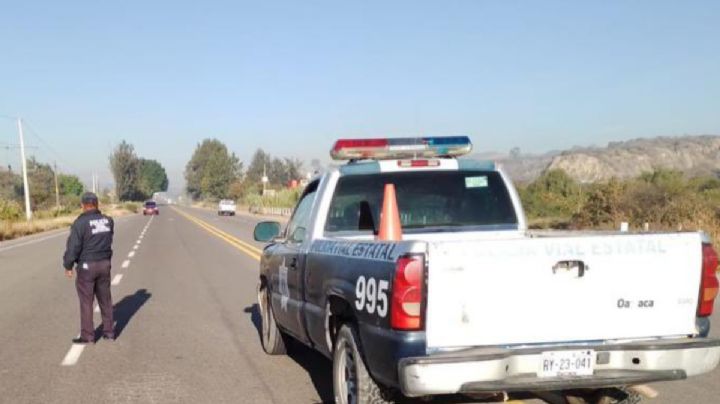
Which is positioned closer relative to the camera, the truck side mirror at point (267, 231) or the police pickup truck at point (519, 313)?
the police pickup truck at point (519, 313)

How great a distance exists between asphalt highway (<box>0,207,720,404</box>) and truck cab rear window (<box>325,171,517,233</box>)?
60.1 inches

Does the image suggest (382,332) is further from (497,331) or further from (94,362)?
(94,362)

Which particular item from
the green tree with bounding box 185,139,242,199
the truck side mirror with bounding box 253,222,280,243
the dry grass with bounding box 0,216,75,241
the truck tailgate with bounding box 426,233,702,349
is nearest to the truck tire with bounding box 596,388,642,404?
the truck tailgate with bounding box 426,233,702,349

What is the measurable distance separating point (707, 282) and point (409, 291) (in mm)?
1927

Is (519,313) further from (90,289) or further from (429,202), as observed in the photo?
(90,289)

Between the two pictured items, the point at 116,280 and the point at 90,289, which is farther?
the point at 116,280

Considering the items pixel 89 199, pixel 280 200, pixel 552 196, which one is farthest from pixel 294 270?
pixel 280 200

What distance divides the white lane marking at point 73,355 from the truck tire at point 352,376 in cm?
359

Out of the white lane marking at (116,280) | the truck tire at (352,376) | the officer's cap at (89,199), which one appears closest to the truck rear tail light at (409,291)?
the truck tire at (352,376)

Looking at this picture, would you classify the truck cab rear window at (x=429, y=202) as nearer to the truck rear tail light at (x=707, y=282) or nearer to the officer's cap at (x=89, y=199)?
the truck rear tail light at (x=707, y=282)

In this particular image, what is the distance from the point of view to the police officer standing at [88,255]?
828 cm

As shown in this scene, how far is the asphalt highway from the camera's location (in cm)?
617

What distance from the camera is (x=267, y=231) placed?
7363 millimetres

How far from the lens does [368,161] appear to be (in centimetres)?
616
